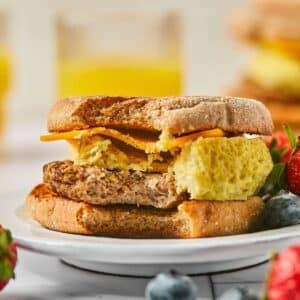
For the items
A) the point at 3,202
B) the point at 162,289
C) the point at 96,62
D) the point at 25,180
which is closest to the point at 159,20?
the point at 96,62

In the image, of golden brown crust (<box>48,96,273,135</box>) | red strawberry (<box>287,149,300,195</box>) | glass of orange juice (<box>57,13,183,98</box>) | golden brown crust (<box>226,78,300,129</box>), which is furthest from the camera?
glass of orange juice (<box>57,13,183,98</box>)

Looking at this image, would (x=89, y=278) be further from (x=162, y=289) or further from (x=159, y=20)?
(x=159, y=20)

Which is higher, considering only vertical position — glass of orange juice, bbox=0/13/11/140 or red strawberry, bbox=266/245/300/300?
red strawberry, bbox=266/245/300/300

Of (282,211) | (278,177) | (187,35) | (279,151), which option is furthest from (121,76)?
(282,211)

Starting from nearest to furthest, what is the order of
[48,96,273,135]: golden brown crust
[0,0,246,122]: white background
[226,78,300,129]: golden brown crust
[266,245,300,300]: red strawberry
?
1. [266,245,300,300]: red strawberry
2. [48,96,273,135]: golden brown crust
3. [226,78,300,129]: golden brown crust
4. [0,0,246,122]: white background

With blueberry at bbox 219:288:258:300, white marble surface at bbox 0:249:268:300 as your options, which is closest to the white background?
white marble surface at bbox 0:249:268:300

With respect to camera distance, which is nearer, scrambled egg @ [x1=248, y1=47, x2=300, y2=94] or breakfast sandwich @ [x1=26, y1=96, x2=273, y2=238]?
breakfast sandwich @ [x1=26, y1=96, x2=273, y2=238]

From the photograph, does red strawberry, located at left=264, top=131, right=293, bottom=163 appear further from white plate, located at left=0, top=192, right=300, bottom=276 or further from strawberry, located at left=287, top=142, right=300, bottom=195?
white plate, located at left=0, top=192, right=300, bottom=276

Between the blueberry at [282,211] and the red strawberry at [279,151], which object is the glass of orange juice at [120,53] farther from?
the blueberry at [282,211]

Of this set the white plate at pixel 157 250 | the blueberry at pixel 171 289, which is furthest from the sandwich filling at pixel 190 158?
the blueberry at pixel 171 289

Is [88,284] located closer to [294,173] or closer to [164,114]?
[164,114]
